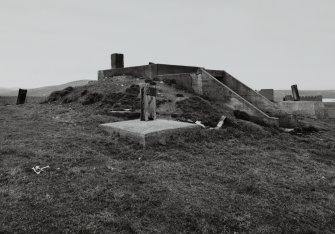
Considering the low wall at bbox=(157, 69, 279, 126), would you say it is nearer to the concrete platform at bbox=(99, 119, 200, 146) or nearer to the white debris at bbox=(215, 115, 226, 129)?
the white debris at bbox=(215, 115, 226, 129)

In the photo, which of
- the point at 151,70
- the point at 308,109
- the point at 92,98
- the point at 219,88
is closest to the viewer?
the point at 219,88

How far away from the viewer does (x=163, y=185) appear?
4.56m

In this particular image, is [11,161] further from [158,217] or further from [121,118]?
[121,118]

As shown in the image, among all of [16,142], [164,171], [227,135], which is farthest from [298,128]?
[16,142]

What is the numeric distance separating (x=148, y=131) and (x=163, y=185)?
220 cm

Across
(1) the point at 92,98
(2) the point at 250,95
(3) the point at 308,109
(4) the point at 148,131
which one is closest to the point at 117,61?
(1) the point at 92,98

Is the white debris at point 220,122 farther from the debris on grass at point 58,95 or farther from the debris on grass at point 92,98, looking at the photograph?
the debris on grass at point 58,95

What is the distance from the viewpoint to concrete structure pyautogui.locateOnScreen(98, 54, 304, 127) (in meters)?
10.7

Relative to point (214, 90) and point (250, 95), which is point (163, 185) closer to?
point (214, 90)

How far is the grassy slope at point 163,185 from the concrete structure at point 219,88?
3086 mm

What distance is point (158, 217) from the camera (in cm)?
366

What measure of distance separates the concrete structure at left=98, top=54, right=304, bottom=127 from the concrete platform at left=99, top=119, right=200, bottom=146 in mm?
3611

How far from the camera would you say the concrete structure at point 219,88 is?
10.7 meters

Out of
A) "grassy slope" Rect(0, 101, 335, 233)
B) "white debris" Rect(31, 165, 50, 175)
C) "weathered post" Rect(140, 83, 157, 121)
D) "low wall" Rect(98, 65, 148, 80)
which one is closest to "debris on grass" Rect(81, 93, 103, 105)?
"low wall" Rect(98, 65, 148, 80)
